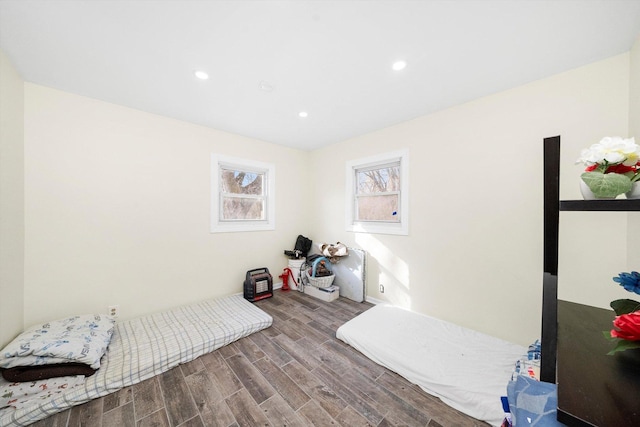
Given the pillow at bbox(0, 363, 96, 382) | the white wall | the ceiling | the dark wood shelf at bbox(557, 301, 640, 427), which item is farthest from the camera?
the white wall

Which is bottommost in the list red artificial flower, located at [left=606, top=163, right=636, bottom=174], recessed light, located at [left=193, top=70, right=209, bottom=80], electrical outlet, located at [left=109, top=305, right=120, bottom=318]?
electrical outlet, located at [left=109, top=305, right=120, bottom=318]

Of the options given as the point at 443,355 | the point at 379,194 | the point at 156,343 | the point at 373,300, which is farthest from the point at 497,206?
the point at 156,343

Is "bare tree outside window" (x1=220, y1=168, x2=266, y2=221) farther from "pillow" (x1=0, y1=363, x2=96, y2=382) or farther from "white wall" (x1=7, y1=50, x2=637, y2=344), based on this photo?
"pillow" (x1=0, y1=363, x2=96, y2=382)

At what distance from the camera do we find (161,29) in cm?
138

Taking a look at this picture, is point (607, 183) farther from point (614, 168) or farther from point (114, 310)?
point (114, 310)

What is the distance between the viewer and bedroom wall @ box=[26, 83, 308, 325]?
1.97 meters

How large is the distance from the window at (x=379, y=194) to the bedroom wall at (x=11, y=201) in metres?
3.35

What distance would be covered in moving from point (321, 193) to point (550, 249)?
3.19 m

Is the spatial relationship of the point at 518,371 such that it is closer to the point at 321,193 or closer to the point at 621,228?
the point at 621,228

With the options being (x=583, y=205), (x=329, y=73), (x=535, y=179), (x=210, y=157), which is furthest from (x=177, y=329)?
(x=535, y=179)

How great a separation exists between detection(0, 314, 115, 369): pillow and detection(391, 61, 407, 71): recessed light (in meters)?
3.26

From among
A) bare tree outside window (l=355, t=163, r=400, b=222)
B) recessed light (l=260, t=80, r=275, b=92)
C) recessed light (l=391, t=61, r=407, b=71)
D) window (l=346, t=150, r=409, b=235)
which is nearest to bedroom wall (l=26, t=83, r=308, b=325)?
recessed light (l=260, t=80, r=275, b=92)

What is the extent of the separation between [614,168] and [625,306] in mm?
482

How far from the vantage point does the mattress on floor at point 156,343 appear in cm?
142
